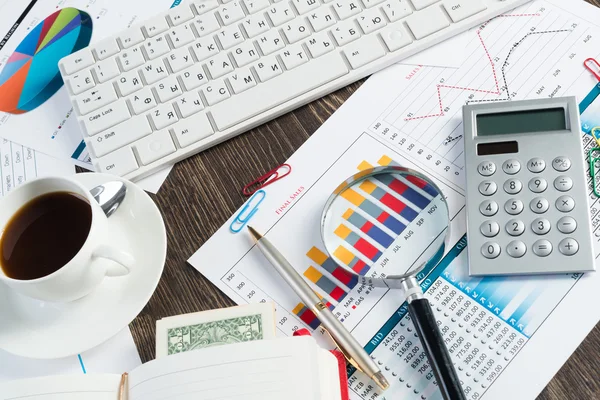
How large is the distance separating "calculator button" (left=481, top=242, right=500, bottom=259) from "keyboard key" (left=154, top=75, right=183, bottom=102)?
349 mm

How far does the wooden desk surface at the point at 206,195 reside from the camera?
0.62 m

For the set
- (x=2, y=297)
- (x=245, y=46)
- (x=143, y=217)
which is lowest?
(x=2, y=297)

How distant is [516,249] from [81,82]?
0.48 meters

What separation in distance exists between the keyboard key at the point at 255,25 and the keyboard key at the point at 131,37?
0.12 metres

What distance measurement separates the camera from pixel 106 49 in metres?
0.72

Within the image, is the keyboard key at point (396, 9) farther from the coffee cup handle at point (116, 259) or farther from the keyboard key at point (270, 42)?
the coffee cup handle at point (116, 259)

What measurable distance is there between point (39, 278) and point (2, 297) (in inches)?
4.0

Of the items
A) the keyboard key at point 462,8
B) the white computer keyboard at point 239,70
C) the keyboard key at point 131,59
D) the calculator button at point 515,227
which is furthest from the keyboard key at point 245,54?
the calculator button at point 515,227

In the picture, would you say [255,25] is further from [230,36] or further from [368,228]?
[368,228]

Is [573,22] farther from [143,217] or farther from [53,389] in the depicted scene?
[53,389]

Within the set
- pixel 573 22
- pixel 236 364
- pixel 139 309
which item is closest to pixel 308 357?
pixel 236 364

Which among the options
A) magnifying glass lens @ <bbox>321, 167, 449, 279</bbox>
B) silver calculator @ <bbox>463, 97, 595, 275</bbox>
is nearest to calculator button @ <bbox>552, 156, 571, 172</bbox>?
silver calculator @ <bbox>463, 97, 595, 275</bbox>

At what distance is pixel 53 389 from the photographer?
21.1 inches

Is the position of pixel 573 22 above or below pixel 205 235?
above
